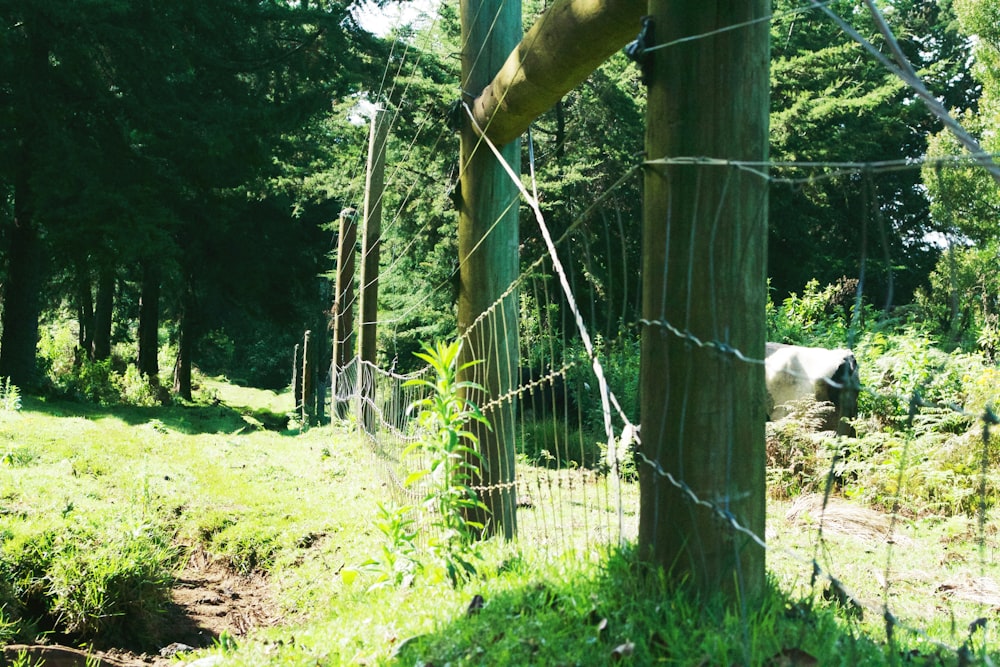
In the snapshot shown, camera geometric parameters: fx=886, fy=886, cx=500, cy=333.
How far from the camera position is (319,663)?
3566 millimetres

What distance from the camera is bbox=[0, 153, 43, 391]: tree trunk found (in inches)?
705

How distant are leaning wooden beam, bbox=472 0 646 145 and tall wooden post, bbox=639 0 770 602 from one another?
2.66 ft

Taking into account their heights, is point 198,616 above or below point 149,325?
below

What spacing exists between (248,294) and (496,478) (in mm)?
24615

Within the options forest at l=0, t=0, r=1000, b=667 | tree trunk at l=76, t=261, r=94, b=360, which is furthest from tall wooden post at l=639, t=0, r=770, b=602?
tree trunk at l=76, t=261, r=94, b=360

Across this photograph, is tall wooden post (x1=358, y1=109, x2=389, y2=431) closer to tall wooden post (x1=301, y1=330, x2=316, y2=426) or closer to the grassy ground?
the grassy ground

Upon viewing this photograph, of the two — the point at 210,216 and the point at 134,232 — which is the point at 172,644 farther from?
the point at 210,216

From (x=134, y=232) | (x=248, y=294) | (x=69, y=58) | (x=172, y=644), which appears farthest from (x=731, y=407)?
(x=248, y=294)

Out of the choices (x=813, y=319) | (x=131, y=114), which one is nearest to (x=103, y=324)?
(x=131, y=114)

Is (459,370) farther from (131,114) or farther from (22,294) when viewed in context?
(22,294)

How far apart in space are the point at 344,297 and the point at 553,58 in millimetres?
12439

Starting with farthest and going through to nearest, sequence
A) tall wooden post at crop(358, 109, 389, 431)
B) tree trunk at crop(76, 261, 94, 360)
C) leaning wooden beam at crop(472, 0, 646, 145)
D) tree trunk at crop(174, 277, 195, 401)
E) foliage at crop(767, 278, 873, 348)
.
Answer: tree trunk at crop(174, 277, 195, 401)
tree trunk at crop(76, 261, 94, 360)
foliage at crop(767, 278, 873, 348)
tall wooden post at crop(358, 109, 389, 431)
leaning wooden beam at crop(472, 0, 646, 145)

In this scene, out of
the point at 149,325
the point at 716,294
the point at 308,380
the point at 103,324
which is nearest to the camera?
the point at 716,294

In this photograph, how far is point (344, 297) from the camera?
15.9 metres
